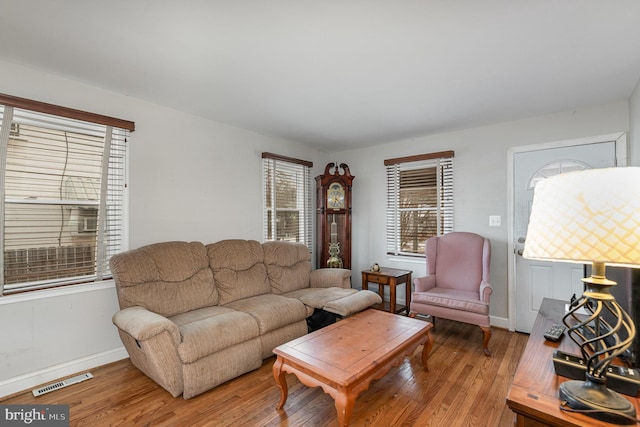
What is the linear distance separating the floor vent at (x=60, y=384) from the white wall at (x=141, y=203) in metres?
0.09

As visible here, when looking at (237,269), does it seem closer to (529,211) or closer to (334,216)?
(334,216)

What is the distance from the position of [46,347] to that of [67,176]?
4.40 feet

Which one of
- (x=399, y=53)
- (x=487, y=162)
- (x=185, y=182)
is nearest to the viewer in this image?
(x=399, y=53)

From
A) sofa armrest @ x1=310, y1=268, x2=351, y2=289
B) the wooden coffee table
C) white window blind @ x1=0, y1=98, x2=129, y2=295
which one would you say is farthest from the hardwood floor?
sofa armrest @ x1=310, y1=268, x2=351, y2=289

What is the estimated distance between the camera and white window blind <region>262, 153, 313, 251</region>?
13.0ft

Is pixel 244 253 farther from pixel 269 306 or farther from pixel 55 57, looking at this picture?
pixel 55 57

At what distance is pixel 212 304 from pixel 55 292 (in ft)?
3.90

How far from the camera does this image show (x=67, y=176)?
244cm

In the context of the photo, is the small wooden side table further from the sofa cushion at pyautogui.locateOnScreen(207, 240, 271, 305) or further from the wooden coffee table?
the sofa cushion at pyautogui.locateOnScreen(207, 240, 271, 305)

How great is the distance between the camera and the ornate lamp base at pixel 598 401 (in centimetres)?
93

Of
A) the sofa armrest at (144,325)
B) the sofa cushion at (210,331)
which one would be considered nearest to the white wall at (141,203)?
the sofa armrest at (144,325)

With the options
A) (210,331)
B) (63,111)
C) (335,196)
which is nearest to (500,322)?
(335,196)

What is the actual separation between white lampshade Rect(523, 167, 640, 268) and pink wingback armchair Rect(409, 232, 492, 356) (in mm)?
2080

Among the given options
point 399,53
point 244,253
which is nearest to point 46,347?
point 244,253
